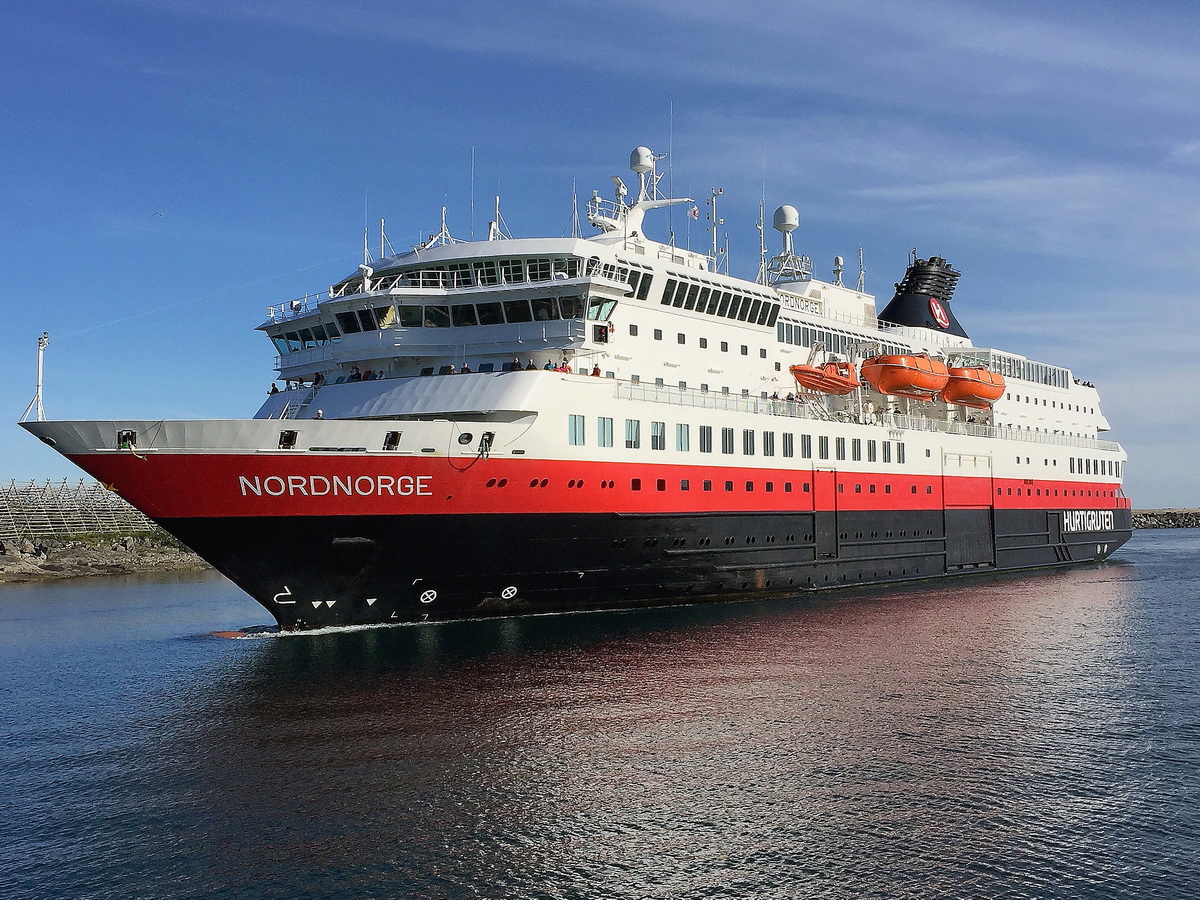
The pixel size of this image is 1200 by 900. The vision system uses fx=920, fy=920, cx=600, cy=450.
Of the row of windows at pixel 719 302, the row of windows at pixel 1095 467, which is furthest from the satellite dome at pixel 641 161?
the row of windows at pixel 1095 467

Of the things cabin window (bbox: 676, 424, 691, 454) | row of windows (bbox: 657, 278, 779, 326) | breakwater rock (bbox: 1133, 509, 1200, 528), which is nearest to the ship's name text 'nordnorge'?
cabin window (bbox: 676, 424, 691, 454)

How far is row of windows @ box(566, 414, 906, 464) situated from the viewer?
25.8 m

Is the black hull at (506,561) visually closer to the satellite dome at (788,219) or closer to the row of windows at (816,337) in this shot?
the row of windows at (816,337)

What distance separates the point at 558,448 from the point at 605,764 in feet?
37.4

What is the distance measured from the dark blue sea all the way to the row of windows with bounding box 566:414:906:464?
525 cm

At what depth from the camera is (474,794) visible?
13.4 metres

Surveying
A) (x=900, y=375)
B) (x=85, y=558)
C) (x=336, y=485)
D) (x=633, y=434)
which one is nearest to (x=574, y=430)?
(x=633, y=434)

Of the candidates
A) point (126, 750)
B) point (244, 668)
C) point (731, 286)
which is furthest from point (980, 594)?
point (126, 750)

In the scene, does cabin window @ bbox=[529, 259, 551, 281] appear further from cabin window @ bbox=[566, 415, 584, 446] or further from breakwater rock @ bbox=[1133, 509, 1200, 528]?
breakwater rock @ bbox=[1133, 509, 1200, 528]

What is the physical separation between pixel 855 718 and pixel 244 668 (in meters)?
13.8

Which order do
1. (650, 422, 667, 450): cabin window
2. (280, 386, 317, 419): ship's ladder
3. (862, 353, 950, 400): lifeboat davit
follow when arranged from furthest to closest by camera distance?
1. (862, 353, 950, 400): lifeboat davit
2. (650, 422, 667, 450): cabin window
3. (280, 386, 317, 419): ship's ladder

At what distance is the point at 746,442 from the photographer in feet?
98.9

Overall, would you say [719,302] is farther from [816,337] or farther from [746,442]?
[816,337]

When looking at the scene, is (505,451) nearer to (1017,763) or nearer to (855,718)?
(855,718)
